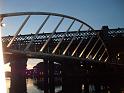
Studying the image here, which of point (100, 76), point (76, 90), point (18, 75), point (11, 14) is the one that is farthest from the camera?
point (100, 76)

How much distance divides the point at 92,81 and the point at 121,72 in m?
5.09

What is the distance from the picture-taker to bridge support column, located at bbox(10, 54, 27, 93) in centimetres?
3688

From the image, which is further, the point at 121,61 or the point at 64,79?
the point at 121,61

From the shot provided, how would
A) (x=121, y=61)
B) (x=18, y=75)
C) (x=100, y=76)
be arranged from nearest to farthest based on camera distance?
(x=18, y=75)
(x=100, y=76)
(x=121, y=61)

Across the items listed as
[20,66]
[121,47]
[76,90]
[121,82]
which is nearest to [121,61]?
[121,47]

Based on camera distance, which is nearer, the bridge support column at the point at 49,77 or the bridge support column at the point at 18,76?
the bridge support column at the point at 18,76

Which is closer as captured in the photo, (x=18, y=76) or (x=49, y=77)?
(x=18, y=76)

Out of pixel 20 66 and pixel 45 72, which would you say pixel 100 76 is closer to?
pixel 45 72

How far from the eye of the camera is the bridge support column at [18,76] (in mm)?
36875

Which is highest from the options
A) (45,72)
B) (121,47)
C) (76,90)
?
(121,47)

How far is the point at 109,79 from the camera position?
4462 centimetres

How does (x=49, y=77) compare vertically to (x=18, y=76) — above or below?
below

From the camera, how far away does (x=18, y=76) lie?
37750 mm

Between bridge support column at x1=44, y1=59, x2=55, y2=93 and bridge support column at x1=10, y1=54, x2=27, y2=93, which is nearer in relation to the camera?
bridge support column at x1=10, y1=54, x2=27, y2=93
